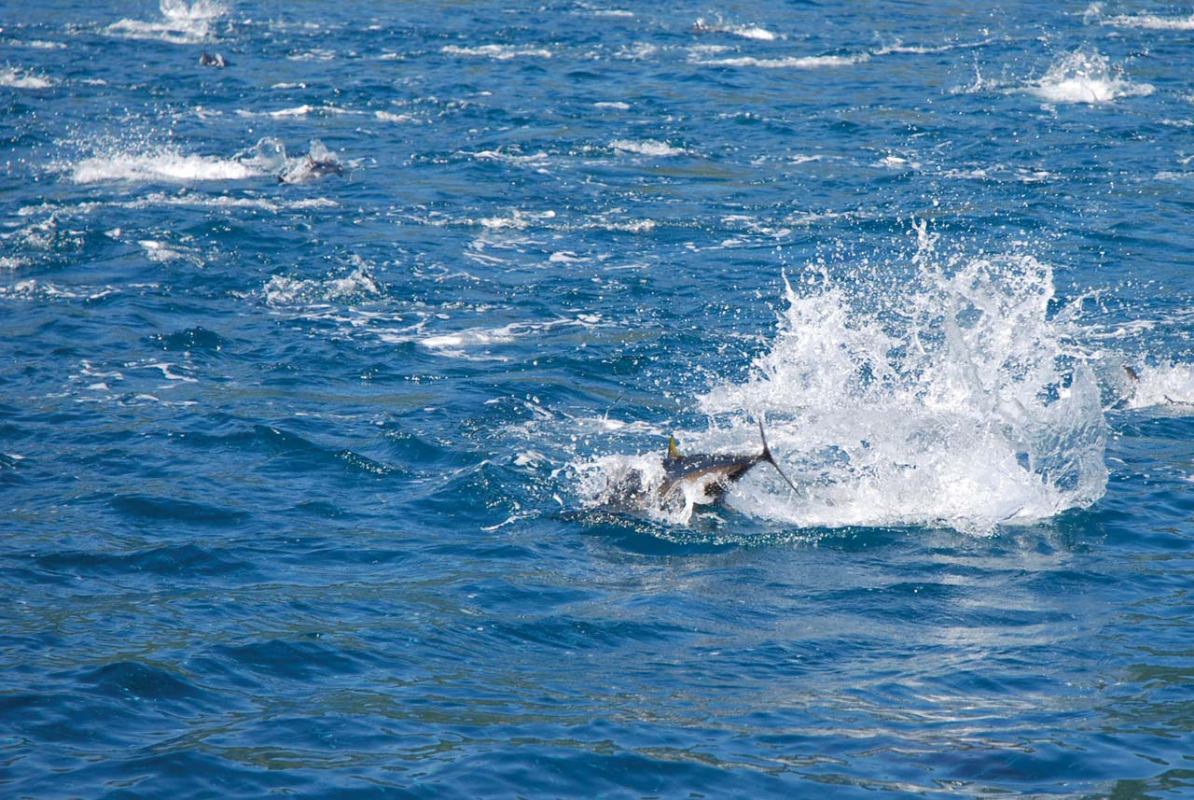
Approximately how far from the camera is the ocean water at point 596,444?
30.8 feet

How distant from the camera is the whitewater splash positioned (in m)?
13.3

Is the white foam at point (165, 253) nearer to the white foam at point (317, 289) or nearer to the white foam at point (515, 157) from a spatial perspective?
the white foam at point (317, 289)

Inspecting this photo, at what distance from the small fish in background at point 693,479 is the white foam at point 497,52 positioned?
25.7m

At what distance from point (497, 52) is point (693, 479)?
2695cm

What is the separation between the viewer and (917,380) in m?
16.1

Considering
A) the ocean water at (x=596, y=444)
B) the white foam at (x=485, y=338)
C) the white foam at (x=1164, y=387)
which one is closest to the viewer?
the ocean water at (x=596, y=444)

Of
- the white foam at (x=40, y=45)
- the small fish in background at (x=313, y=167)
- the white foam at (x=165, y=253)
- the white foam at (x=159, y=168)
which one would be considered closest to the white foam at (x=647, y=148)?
the small fish in background at (x=313, y=167)

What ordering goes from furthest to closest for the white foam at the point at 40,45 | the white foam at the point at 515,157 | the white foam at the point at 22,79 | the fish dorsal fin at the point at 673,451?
the white foam at the point at 40,45, the white foam at the point at 22,79, the white foam at the point at 515,157, the fish dorsal fin at the point at 673,451

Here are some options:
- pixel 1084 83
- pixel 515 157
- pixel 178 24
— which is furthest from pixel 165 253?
pixel 178 24

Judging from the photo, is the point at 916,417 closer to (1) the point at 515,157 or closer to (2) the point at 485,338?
(2) the point at 485,338

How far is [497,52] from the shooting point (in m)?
37.6

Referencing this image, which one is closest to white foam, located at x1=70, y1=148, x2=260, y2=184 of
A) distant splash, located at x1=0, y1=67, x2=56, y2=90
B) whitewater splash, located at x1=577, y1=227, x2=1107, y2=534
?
distant splash, located at x1=0, y1=67, x2=56, y2=90

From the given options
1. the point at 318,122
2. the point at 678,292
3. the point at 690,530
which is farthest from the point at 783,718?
the point at 318,122

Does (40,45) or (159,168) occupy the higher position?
(40,45)
